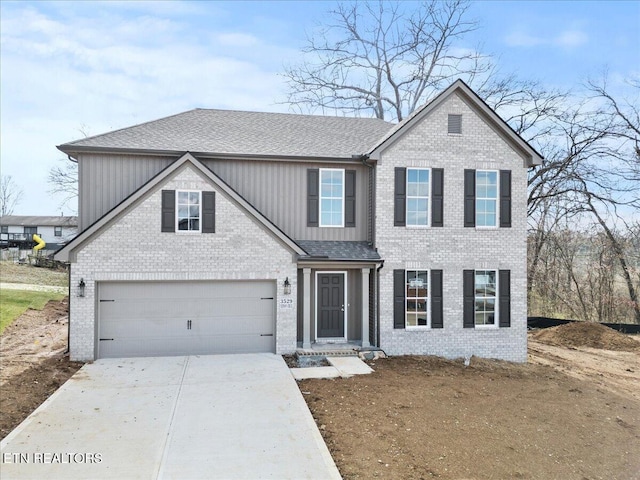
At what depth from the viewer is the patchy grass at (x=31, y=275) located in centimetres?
2711

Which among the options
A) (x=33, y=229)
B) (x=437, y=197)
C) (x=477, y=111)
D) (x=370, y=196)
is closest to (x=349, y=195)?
(x=370, y=196)

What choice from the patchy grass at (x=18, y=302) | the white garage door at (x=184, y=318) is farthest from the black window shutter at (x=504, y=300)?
the patchy grass at (x=18, y=302)

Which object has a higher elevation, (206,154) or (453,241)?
(206,154)

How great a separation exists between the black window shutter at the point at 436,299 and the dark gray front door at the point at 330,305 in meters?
2.64

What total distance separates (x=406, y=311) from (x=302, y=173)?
5.10 m

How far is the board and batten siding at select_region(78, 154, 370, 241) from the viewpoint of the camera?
39.7ft

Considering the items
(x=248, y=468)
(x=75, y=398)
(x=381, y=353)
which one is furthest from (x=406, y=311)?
(x=75, y=398)

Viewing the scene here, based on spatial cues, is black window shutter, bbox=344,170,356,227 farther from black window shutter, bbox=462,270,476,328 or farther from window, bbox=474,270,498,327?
window, bbox=474,270,498,327

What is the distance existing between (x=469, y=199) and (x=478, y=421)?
22.8 feet

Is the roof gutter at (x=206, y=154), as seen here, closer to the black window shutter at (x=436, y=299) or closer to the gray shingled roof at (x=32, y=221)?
the black window shutter at (x=436, y=299)

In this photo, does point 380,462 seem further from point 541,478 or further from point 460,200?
point 460,200

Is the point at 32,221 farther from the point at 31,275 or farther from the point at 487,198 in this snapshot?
the point at 487,198

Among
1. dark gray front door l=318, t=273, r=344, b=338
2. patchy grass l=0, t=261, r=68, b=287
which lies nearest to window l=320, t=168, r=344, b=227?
dark gray front door l=318, t=273, r=344, b=338

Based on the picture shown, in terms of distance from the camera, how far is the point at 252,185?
506 inches
